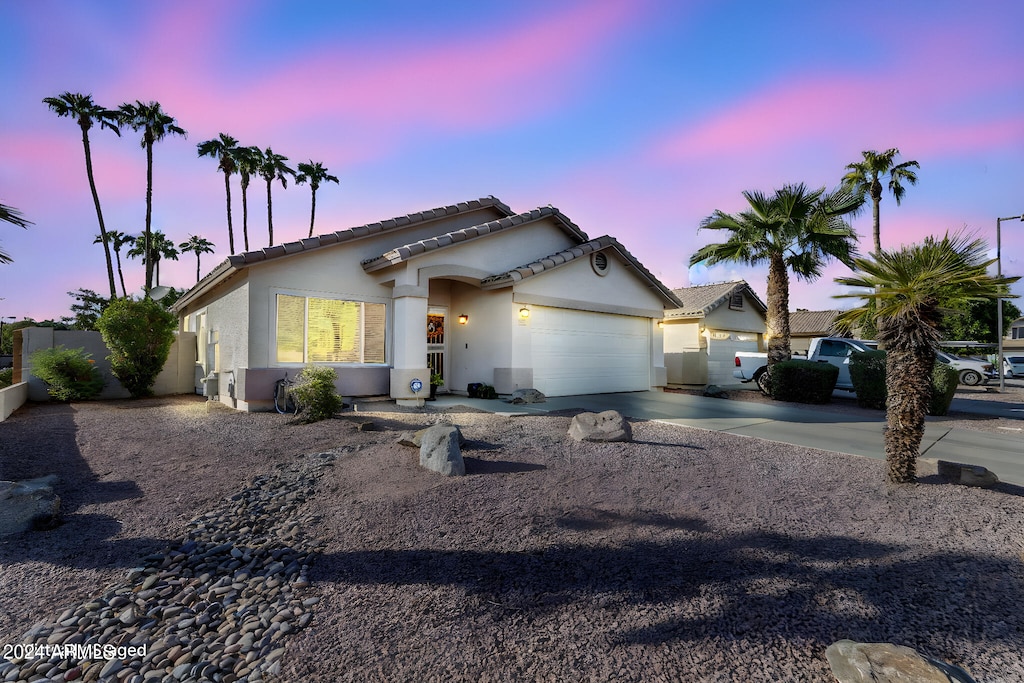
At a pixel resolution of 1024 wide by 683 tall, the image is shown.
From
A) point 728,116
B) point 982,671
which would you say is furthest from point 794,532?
point 728,116

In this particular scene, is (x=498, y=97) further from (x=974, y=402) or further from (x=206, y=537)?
(x=974, y=402)

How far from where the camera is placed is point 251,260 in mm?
10023

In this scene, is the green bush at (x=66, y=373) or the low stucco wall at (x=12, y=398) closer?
the low stucco wall at (x=12, y=398)

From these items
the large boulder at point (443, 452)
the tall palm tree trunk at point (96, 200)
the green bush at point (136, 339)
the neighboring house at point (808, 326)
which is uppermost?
the tall palm tree trunk at point (96, 200)

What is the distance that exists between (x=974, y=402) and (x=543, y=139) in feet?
50.5

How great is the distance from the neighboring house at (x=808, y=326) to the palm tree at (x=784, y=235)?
24228 millimetres

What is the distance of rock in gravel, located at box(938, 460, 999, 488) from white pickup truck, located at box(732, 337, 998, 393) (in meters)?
8.78

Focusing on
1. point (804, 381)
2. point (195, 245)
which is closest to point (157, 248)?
point (195, 245)

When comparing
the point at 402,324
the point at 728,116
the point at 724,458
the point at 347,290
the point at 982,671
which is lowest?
the point at 982,671

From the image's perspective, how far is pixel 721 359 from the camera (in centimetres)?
1980

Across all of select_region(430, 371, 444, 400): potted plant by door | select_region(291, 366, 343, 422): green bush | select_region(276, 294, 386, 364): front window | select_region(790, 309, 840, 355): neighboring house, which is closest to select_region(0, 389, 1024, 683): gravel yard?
select_region(291, 366, 343, 422): green bush

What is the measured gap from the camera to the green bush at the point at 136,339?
13431 millimetres

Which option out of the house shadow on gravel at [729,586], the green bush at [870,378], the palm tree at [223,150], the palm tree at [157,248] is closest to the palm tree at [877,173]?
the green bush at [870,378]

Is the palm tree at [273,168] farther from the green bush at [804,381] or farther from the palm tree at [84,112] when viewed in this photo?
the green bush at [804,381]
